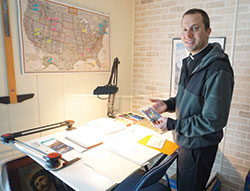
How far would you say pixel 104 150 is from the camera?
5.20 feet

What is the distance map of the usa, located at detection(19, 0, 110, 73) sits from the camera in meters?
1.84

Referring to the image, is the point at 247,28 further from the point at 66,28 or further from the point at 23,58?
the point at 23,58

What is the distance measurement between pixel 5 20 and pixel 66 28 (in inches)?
23.3

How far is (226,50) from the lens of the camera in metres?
2.15

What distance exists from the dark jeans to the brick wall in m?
1.06

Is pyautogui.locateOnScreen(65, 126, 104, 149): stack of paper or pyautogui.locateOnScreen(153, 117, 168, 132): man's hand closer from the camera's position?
pyautogui.locateOnScreen(153, 117, 168, 132): man's hand

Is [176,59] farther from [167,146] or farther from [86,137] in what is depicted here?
[86,137]

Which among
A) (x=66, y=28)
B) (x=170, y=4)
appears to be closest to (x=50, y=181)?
(x=66, y=28)

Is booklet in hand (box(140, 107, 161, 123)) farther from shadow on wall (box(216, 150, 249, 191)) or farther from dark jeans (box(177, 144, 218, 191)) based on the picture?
shadow on wall (box(216, 150, 249, 191))

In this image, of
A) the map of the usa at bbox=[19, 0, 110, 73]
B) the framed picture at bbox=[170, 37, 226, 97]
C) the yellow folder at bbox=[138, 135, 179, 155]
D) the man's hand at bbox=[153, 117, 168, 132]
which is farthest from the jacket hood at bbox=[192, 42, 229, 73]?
the map of the usa at bbox=[19, 0, 110, 73]

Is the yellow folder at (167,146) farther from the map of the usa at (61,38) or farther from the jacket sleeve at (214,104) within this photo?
the map of the usa at (61,38)

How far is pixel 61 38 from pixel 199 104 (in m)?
1.58

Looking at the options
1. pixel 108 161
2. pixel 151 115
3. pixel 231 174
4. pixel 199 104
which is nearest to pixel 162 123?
pixel 151 115

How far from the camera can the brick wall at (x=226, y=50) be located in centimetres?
206
